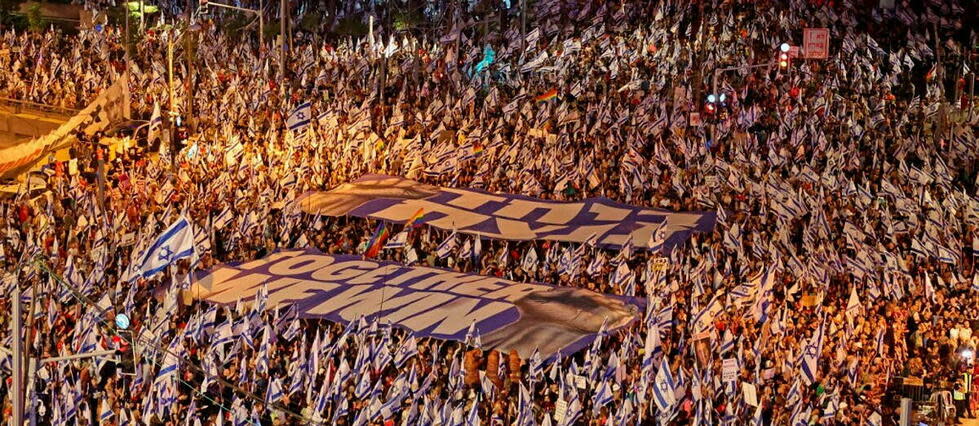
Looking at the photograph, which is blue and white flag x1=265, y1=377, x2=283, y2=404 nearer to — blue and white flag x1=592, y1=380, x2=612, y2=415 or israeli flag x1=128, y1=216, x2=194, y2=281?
israeli flag x1=128, y1=216, x2=194, y2=281

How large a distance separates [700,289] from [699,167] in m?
5.85

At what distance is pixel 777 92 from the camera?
32156mm

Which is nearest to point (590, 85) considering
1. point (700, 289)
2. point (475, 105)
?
Result: point (475, 105)

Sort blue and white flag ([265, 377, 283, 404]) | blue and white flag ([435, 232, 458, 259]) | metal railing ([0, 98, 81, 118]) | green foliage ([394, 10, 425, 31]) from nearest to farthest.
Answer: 1. blue and white flag ([265, 377, 283, 404])
2. blue and white flag ([435, 232, 458, 259])
3. metal railing ([0, 98, 81, 118])
4. green foliage ([394, 10, 425, 31])

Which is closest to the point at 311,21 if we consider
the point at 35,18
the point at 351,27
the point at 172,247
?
the point at 351,27

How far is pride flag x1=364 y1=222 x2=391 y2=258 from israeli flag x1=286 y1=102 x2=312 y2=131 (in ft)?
14.1

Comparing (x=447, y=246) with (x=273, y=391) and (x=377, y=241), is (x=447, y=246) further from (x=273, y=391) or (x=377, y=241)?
(x=273, y=391)

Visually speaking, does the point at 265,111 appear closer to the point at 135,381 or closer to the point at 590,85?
the point at 590,85

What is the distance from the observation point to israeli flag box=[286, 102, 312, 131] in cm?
3108

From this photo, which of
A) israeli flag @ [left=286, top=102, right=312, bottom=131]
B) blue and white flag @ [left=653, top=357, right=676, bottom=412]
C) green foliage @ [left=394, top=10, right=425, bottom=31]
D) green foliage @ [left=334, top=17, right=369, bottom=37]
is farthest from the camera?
green foliage @ [left=334, top=17, right=369, bottom=37]

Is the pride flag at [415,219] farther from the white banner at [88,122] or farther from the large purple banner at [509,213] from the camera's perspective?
the white banner at [88,122]

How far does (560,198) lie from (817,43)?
8273 millimetres

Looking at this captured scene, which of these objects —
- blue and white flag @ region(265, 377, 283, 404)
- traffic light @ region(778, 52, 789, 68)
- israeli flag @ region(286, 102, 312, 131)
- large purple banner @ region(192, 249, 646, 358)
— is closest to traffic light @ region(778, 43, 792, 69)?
traffic light @ region(778, 52, 789, 68)

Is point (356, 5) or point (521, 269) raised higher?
point (356, 5)
